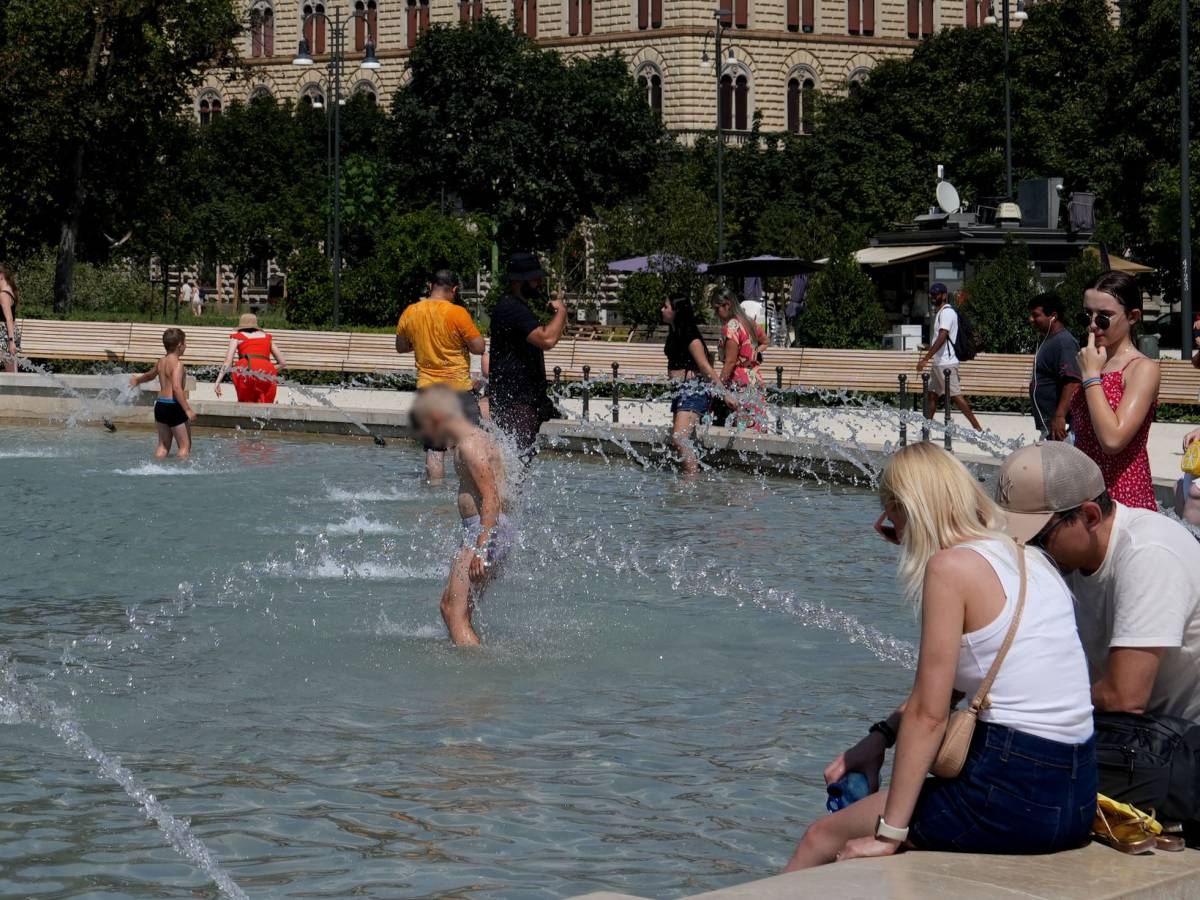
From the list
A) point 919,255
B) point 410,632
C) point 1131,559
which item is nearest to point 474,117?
point 919,255

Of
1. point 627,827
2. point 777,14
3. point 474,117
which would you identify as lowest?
point 627,827

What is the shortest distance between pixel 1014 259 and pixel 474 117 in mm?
40215

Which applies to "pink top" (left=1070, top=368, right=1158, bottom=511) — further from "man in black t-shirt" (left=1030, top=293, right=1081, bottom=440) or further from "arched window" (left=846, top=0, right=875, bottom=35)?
"arched window" (left=846, top=0, right=875, bottom=35)

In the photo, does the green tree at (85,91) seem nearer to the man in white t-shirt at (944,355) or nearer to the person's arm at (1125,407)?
the man in white t-shirt at (944,355)

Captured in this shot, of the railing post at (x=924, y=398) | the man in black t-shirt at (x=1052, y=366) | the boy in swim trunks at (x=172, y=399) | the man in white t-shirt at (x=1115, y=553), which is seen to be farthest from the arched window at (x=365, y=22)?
the man in white t-shirt at (x=1115, y=553)

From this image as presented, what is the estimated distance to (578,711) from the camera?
8.23 metres

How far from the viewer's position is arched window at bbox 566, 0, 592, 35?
81938 mm

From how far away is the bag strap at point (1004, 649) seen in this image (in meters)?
4.95

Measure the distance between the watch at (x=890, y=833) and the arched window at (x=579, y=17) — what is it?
259 ft

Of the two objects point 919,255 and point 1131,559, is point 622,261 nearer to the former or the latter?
point 919,255

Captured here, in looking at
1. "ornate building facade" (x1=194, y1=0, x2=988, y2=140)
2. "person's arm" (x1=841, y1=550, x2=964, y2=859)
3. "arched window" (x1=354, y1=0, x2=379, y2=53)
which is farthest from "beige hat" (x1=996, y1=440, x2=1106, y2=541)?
"arched window" (x1=354, y1=0, x2=379, y2=53)

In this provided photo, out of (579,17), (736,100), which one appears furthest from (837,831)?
(579,17)

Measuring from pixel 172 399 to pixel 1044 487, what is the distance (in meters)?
13.6

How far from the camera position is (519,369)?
11266 millimetres
